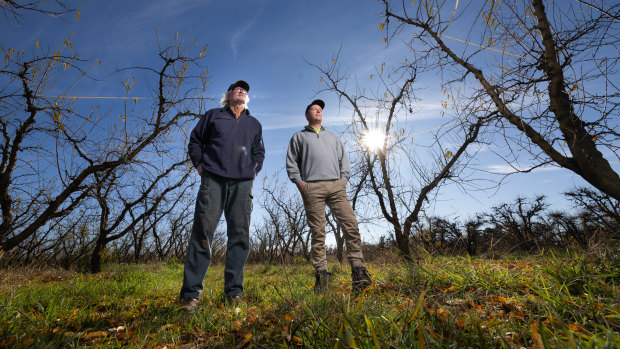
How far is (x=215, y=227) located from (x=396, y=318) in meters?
2.06

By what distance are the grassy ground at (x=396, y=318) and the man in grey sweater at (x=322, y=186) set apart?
0.56 metres

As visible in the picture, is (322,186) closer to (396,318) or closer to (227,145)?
(227,145)

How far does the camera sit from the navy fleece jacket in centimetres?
301

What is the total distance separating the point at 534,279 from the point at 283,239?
1682 cm

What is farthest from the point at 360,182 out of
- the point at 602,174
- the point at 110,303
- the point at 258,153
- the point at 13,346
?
the point at 13,346

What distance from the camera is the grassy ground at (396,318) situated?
1.28 m

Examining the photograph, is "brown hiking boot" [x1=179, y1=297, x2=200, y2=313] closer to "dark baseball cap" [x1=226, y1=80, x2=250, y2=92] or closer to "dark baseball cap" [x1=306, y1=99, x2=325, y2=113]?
"dark baseball cap" [x1=226, y1=80, x2=250, y2=92]

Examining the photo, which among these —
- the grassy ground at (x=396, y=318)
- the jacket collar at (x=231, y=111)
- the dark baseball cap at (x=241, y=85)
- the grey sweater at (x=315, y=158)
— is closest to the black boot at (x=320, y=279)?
the grassy ground at (x=396, y=318)

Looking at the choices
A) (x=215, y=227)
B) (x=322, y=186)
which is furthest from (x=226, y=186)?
(x=322, y=186)

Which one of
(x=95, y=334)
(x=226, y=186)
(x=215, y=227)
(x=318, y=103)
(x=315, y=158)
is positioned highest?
(x=318, y=103)

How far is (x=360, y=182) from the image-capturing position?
35.1ft

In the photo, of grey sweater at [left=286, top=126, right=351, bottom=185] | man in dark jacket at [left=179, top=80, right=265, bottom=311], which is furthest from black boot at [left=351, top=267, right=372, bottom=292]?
man in dark jacket at [left=179, top=80, right=265, bottom=311]

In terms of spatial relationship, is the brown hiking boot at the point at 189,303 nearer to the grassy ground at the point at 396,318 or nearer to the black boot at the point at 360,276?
the grassy ground at the point at 396,318

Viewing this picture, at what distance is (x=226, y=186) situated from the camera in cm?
303
